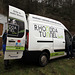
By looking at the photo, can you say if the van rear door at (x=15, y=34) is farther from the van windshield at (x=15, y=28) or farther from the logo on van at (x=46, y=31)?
the logo on van at (x=46, y=31)

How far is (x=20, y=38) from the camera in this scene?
4008mm

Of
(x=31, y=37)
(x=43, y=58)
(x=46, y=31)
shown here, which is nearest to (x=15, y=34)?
(x=31, y=37)

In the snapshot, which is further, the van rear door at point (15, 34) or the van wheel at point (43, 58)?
the van wheel at point (43, 58)

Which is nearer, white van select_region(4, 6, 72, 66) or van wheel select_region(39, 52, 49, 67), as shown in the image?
white van select_region(4, 6, 72, 66)

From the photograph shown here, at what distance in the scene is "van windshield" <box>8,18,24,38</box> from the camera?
3.76 metres

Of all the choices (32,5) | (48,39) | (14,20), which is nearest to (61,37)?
(48,39)

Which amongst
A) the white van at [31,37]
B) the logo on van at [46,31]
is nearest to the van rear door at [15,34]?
the white van at [31,37]

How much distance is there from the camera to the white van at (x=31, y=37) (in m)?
3.84

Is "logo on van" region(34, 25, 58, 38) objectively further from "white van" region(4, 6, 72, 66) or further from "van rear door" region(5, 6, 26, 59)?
"van rear door" region(5, 6, 26, 59)

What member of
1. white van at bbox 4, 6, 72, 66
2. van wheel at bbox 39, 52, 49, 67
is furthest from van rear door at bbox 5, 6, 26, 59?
van wheel at bbox 39, 52, 49, 67

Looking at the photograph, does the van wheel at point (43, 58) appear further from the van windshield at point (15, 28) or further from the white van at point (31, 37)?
the van windshield at point (15, 28)

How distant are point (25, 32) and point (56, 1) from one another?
17850mm

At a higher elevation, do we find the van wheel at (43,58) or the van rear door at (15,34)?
the van rear door at (15,34)

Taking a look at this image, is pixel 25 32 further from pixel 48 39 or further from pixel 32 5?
pixel 32 5
